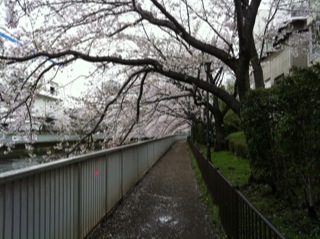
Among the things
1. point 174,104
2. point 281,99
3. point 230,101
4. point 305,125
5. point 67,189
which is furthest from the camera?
point 174,104

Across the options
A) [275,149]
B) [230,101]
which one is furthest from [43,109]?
[275,149]

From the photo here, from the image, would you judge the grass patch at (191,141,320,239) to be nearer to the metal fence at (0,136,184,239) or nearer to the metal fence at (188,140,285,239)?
the metal fence at (188,140,285,239)

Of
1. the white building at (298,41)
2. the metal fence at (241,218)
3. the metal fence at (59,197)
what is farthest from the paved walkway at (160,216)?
the white building at (298,41)

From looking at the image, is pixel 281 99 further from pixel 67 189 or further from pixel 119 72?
pixel 119 72

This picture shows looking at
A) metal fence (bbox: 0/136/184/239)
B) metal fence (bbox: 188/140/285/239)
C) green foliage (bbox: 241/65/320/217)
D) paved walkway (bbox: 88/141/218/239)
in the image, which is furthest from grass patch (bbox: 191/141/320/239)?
metal fence (bbox: 0/136/184/239)

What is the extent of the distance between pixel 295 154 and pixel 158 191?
20.0 ft

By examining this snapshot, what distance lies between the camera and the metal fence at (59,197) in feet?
10.4

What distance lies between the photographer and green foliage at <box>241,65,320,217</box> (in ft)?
17.6

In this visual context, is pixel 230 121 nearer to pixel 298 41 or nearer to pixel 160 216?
pixel 298 41

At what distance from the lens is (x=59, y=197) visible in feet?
14.4

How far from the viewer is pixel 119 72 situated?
1664 centimetres

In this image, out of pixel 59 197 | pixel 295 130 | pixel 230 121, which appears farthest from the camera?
pixel 230 121

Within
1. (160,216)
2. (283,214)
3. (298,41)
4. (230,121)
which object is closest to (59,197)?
(160,216)

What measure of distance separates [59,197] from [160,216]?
3.77 meters
